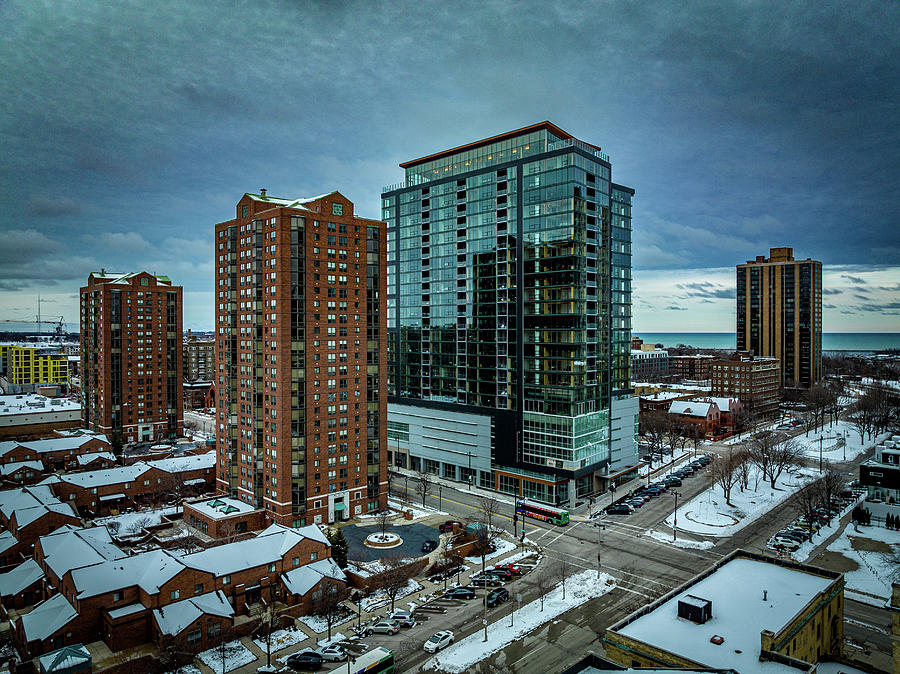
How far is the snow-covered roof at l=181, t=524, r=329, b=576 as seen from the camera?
54719mm

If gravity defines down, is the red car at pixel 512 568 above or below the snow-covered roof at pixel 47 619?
below

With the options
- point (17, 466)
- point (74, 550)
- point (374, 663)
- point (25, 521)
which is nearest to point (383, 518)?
point (374, 663)

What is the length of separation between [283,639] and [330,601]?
4.90 m

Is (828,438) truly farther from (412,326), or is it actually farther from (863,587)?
(412,326)

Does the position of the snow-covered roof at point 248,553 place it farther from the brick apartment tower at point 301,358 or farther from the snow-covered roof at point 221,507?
the brick apartment tower at point 301,358

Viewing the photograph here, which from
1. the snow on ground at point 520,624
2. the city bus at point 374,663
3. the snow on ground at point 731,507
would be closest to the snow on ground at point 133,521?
the city bus at point 374,663

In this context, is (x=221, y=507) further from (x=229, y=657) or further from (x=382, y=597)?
(x=229, y=657)

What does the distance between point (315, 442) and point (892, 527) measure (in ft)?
260

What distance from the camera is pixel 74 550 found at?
57625 mm

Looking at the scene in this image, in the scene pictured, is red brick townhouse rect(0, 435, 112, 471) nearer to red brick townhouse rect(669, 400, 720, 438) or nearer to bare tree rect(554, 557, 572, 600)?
bare tree rect(554, 557, 572, 600)

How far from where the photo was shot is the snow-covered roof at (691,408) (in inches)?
5453

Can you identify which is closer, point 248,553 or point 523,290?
point 248,553

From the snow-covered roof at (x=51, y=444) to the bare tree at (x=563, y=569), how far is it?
310 ft

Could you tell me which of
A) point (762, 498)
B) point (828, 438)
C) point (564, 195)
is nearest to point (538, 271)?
point (564, 195)
